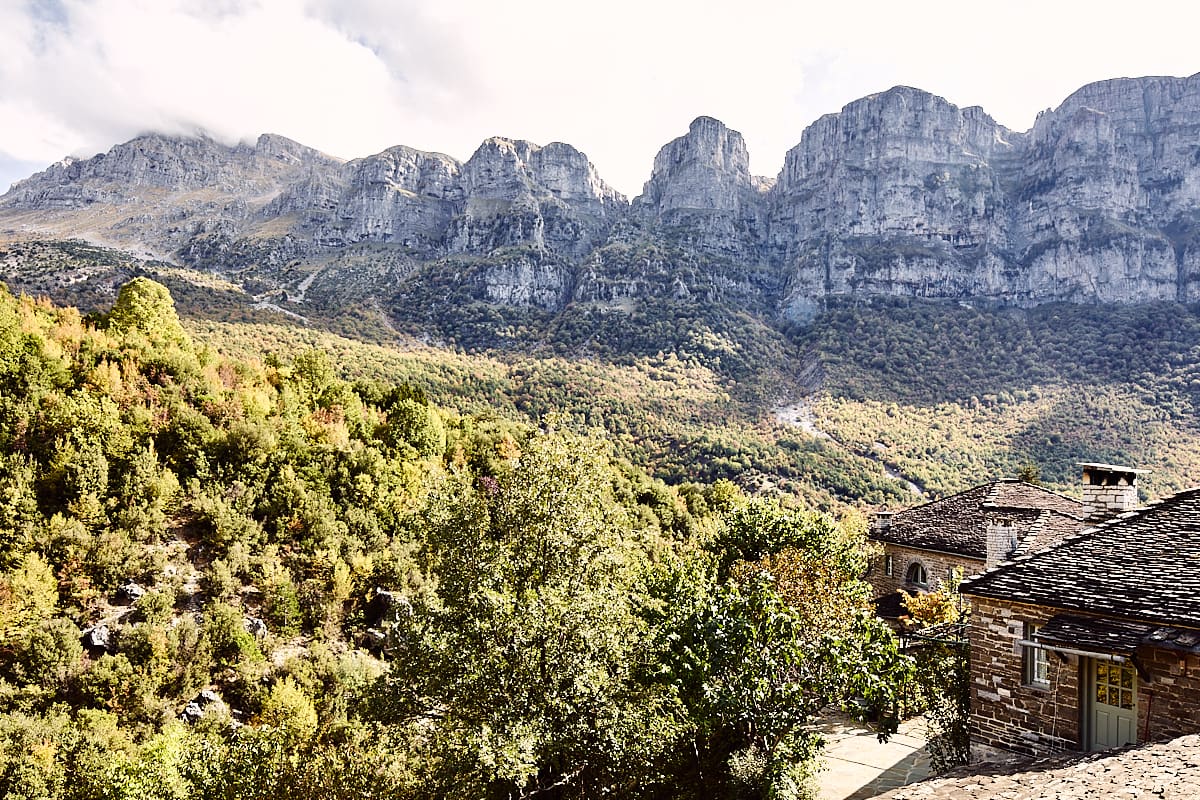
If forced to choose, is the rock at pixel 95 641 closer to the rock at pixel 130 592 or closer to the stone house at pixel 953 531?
the rock at pixel 130 592

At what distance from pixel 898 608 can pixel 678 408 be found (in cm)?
7543

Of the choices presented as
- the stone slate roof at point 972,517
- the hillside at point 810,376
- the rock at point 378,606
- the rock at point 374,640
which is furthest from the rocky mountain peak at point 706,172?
the rock at point 374,640

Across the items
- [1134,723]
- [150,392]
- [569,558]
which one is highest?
[150,392]

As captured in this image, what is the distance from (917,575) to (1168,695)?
17563 millimetres

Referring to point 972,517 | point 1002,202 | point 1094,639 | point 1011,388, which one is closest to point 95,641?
point 1094,639

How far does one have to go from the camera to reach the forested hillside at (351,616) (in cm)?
964

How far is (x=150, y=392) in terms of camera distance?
21.1 metres

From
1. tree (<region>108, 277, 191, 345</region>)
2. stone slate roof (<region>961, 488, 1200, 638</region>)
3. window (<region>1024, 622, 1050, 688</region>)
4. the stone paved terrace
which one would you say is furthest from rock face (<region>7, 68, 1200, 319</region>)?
the stone paved terrace

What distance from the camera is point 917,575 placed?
24469mm

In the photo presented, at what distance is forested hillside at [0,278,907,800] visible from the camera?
9641mm

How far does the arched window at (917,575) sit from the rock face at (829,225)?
125723 millimetres

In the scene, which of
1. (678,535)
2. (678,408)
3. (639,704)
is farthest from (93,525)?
(678,408)

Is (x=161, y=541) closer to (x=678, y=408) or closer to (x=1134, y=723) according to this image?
(x=1134, y=723)

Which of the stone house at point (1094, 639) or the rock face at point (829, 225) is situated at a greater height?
the rock face at point (829, 225)
